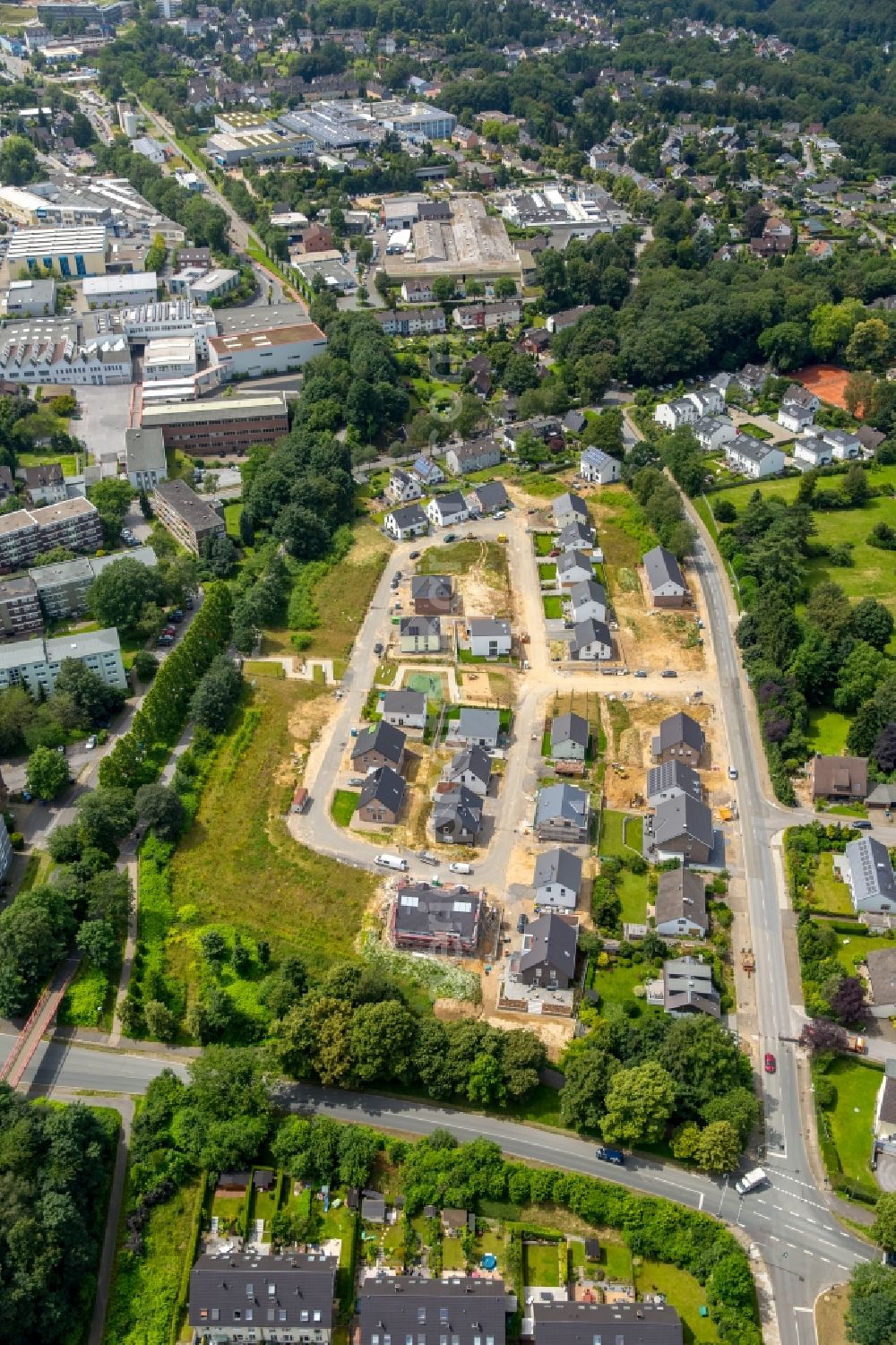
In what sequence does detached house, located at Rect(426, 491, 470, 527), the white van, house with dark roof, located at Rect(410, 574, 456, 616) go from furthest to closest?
detached house, located at Rect(426, 491, 470, 527)
house with dark roof, located at Rect(410, 574, 456, 616)
the white van

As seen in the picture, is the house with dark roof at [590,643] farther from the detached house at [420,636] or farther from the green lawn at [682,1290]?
the green lawn at [682,1290]

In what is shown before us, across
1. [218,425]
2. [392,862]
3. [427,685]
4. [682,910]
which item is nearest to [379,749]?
[392,862]

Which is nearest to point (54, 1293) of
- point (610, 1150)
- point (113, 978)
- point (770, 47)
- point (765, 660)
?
point (113, 978)

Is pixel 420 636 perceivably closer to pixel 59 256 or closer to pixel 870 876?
pixel 870 876

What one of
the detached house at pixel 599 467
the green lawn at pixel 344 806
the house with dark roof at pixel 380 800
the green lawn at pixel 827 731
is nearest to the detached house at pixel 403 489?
the detached house at pixel 599 467

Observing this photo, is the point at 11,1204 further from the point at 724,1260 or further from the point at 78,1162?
the point at 724,1260

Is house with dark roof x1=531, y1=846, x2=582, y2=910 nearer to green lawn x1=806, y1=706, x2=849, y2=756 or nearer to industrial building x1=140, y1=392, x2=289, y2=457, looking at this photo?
green lawn x1=806, y1=706, x2=849, y2=756

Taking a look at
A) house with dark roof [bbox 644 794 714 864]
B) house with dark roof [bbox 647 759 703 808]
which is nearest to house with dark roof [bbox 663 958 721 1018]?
house with dark roof [bbox 644 794 714 864]
